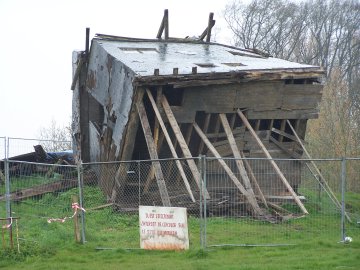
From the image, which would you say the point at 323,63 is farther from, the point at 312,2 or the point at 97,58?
the point at 97,58

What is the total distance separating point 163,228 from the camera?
9602 millimetres

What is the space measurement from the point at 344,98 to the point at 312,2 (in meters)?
13.2

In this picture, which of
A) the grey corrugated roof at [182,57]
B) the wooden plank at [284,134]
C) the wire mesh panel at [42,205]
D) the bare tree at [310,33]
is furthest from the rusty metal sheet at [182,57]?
the bare tree at [310,33]

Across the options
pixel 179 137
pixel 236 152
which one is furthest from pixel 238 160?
pixel 179 137

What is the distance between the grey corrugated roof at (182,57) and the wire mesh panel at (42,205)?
3.76 meters

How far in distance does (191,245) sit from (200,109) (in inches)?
212

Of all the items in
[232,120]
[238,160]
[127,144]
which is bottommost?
[238,160]

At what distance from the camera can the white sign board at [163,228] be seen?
9.49 m

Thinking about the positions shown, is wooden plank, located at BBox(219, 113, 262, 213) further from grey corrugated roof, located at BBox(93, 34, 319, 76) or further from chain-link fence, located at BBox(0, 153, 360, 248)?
grey corrugated roof, located at BBox(93, 34, 319, 76)

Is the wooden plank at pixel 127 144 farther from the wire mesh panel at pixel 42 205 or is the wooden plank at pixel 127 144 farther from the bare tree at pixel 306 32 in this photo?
the bare tree at pixel 306 32

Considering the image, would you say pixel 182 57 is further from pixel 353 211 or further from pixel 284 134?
pixel 353 211

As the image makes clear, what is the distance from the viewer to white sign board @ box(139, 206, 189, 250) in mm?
9492

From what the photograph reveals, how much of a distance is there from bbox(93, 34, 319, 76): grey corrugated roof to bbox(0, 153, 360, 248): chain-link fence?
→ 2.55m

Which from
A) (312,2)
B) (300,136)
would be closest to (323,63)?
(312,2)
